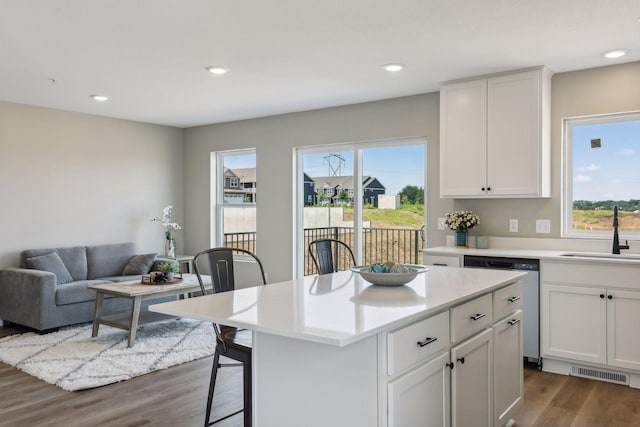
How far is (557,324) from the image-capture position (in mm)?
3748

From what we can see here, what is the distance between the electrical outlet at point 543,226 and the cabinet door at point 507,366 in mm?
A: 1732

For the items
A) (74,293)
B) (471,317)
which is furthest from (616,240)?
(74,293)

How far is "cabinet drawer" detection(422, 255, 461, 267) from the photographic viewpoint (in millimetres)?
4203

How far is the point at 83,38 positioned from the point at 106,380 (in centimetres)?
235

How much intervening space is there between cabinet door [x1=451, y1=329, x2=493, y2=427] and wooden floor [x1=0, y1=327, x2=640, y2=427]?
0.70m

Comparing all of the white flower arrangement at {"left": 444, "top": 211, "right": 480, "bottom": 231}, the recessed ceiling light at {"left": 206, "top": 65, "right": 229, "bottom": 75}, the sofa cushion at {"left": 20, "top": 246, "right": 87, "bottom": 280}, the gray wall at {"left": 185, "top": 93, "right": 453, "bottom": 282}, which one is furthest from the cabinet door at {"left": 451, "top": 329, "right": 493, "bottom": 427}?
the sofa cushion at {"left": 20, "top": 246, "right": 87, "bottom": 280}

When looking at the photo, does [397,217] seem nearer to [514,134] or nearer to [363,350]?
[514,134]

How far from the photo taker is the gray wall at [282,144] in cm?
500

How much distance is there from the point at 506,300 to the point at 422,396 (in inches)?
39.8

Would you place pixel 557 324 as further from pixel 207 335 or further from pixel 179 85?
pixel 179 85

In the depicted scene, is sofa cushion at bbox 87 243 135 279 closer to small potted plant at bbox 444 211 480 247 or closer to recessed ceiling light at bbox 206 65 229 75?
recessed ceiling light at bbox 206 65 229 75

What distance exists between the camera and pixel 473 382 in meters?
2.26

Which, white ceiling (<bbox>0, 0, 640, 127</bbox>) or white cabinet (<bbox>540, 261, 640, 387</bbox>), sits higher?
white ceiling (<bbox>0, 0, 640, 127</bbox>)

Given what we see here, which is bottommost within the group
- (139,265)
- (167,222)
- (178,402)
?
(178,402)
